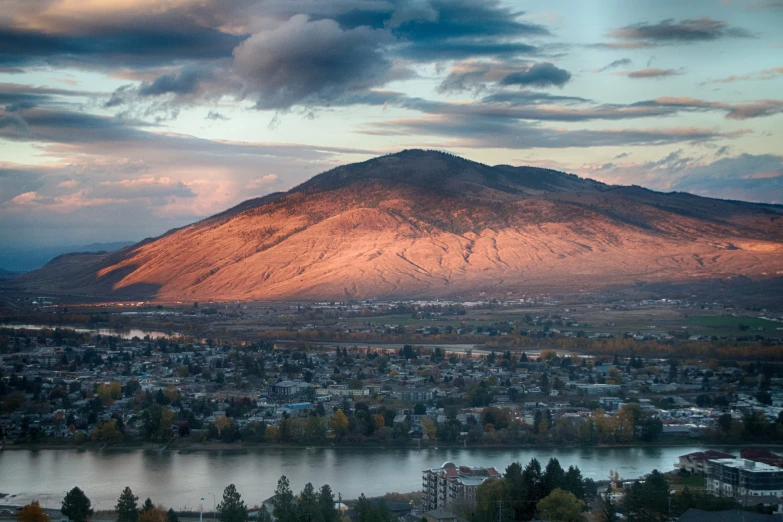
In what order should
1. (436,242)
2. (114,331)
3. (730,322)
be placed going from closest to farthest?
(730,322) < (114,331) < (436,242)

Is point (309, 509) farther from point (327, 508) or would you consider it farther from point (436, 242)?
point (436, 242)

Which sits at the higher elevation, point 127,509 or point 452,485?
point 452,485

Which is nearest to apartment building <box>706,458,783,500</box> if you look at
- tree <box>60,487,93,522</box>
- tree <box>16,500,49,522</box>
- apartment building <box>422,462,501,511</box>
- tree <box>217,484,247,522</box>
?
apartment building <box>422,462,501,511</box>

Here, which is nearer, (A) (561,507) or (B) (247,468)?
(A) (561,507)

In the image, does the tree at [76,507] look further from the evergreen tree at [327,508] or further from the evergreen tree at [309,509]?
the evergreen tree at [327,508]

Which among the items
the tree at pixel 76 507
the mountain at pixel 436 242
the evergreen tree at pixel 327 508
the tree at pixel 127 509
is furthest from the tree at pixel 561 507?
the mountain at pixel 436 242

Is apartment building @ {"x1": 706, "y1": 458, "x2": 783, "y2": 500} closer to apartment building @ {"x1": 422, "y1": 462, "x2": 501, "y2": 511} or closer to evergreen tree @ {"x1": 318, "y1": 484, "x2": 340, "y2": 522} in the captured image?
apartment building @ {"x1": 422, "y1": 462, "x2": 501, "y2": 511}

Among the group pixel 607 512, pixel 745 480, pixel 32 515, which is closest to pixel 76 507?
pixel 32 515

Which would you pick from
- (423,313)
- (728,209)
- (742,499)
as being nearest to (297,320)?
(423,313)
